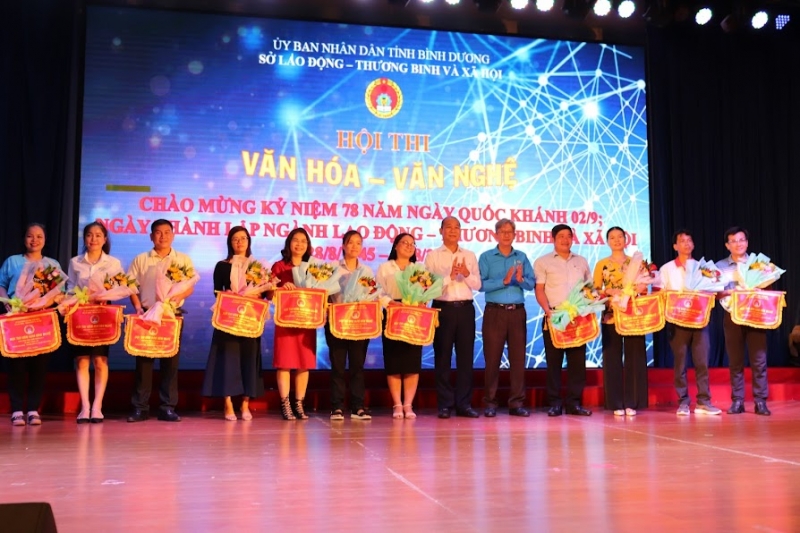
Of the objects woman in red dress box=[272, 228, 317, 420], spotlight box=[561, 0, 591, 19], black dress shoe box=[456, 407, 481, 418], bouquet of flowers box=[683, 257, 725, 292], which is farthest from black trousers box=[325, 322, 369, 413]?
spotlight box=[561, 0, 591, 19]

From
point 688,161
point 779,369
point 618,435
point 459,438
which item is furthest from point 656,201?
point 459,438

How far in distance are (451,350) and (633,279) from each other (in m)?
1.38

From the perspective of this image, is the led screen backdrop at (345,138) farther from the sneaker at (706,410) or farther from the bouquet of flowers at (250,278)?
the sneaker at (706,410)

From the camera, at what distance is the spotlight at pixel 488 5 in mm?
7084

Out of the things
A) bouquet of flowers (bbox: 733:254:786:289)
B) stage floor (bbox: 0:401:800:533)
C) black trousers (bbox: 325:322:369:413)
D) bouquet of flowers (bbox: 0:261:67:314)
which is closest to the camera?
stage floor (bbox: 0:401:800:533)

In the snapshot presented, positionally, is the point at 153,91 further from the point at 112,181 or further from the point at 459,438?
the point at 459,438

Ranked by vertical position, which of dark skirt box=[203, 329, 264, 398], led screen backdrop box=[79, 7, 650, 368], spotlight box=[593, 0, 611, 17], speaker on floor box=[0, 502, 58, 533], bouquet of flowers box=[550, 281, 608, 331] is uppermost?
spotlight box=[593, 0, 611, 17]

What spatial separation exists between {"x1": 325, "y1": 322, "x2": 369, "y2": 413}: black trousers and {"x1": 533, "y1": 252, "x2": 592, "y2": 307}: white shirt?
1416mm

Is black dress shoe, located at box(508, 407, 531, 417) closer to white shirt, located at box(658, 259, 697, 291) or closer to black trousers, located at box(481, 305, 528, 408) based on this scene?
black trousers, located at box(481, 305, 528, 408)

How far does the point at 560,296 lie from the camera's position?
19.4 feet

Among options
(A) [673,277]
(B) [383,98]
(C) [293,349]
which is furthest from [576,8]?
(C) [293,349]

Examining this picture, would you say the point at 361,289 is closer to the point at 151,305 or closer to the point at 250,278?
the point at 250,278

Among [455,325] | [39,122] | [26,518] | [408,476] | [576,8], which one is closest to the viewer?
[26,518]

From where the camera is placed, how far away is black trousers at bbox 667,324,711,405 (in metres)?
5.91
